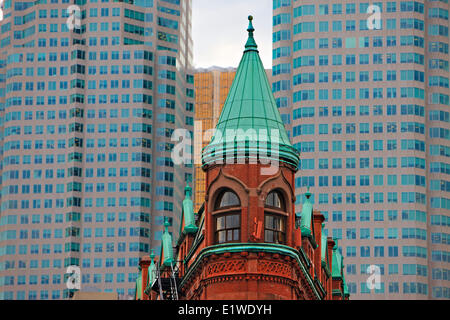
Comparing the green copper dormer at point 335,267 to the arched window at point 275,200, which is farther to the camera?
the green copper dormer at point 335,267

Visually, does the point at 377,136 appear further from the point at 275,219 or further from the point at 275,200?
the point at 275,219

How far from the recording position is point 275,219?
51.3 metres

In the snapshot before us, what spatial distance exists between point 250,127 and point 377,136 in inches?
5686

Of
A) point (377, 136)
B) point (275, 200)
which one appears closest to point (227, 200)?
point (275, 200)

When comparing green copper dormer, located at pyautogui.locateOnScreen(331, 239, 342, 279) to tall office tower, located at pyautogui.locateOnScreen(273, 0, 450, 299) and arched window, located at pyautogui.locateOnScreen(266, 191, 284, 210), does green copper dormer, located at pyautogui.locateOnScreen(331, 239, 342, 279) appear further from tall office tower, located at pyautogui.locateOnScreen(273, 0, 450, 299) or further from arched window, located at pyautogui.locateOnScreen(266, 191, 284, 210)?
tall office tower, located at pyautogui.locateOnScreen(273, 0, 450, 299)

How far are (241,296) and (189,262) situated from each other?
1194 cm

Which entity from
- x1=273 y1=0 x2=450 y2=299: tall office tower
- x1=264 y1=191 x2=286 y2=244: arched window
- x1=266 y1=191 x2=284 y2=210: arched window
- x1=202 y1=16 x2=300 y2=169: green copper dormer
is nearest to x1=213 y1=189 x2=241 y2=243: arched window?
x1=264 y1=191 x2=286 y2=244: arched window

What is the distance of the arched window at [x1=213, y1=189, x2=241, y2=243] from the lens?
167ft


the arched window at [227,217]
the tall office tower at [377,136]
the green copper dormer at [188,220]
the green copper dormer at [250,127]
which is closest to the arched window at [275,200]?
the arched window at [227,217]

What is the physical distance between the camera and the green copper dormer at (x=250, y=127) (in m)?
51.0

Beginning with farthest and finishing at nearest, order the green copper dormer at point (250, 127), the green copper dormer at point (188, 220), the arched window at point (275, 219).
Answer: the green copper dormer at point (188, 220) < the green copper dormer at point (250, 127) < the arched window at point (275, 219)

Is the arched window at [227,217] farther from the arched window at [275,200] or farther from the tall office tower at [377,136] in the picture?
the tall office tower at [377,136]

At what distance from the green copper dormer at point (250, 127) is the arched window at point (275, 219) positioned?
1784 millimetres
